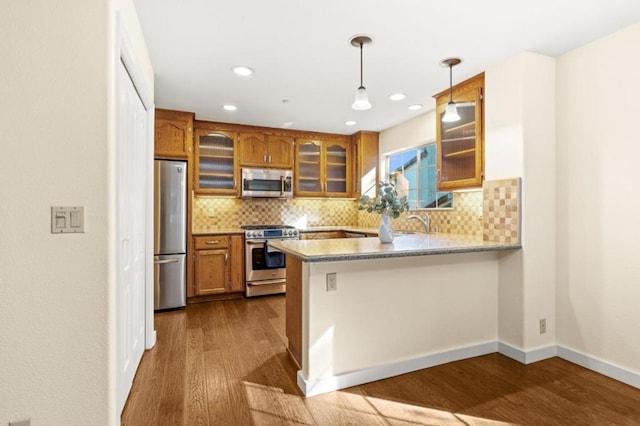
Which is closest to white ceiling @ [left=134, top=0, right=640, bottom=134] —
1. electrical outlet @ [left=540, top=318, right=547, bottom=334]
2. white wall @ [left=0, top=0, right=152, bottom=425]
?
white wall @ [left=0, top=0, right=152, bottom=425]

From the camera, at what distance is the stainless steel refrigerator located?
3.90 m

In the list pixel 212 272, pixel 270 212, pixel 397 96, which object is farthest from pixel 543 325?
pixel 270 212

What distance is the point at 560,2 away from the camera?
199cm

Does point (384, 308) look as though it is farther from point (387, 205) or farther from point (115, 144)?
point (115, 144)

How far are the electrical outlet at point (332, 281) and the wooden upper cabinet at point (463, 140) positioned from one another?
5.45 ft

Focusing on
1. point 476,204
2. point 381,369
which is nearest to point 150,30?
point 381,369

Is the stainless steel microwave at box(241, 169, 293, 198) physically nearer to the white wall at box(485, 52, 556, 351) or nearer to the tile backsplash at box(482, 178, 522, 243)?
the tile backsplash at box(482, 178, 522, 243)

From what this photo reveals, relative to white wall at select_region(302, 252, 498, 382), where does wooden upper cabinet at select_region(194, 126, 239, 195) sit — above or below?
above

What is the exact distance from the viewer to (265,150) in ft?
16.2

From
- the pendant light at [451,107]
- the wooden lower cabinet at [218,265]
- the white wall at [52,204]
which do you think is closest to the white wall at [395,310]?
the pendant light at [451,107]

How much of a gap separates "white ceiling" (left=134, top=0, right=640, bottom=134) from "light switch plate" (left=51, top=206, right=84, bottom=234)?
4.62ft

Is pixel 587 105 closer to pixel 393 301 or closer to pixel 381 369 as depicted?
pixel 393 301

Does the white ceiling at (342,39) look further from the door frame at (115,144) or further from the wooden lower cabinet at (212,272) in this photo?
the wooden lower cabinet at (212,272)

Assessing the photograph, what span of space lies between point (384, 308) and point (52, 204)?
2.03 meters
